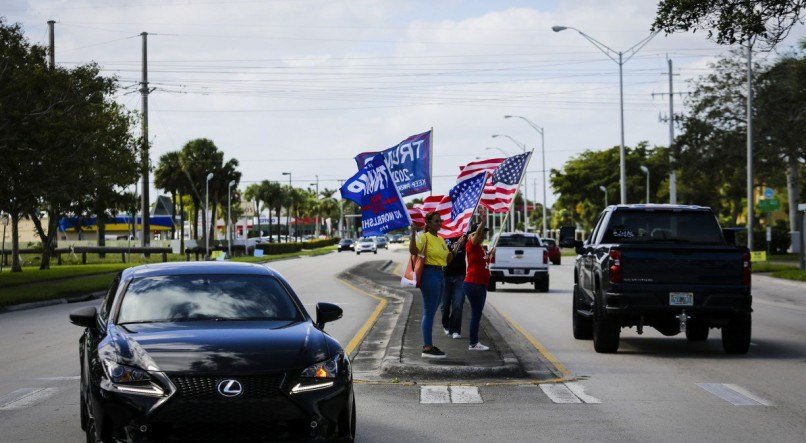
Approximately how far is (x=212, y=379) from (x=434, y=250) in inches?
278

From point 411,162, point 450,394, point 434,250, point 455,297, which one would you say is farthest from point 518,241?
point 450,394

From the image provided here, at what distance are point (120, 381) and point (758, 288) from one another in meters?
32.2

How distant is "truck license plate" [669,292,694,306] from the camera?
1552 centimetres

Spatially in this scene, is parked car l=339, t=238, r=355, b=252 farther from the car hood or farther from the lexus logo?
the lexus logo

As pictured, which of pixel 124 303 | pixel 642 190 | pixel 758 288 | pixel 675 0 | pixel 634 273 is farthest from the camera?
pixel 642 190

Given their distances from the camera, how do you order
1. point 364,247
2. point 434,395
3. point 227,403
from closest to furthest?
point 227,403, point 434,395, point 364,247

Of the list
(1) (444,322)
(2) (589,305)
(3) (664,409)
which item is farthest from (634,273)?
(3) (664,409)

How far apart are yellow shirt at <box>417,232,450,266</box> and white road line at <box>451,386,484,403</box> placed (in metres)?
2.26

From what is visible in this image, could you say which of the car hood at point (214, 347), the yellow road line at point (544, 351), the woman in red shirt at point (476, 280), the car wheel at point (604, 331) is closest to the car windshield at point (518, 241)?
the yellow road line at point (544, 351)

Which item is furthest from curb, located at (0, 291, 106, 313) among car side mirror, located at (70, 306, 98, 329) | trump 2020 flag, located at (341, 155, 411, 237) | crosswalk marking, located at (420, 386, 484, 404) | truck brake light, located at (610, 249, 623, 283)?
car side mirror, located at (70, 306, 98, 329)

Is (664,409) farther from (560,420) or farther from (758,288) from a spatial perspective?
(758,288)

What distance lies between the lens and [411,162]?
17.9 metres

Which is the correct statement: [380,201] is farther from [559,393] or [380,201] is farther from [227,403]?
[227,403]

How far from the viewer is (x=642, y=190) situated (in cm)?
11931
